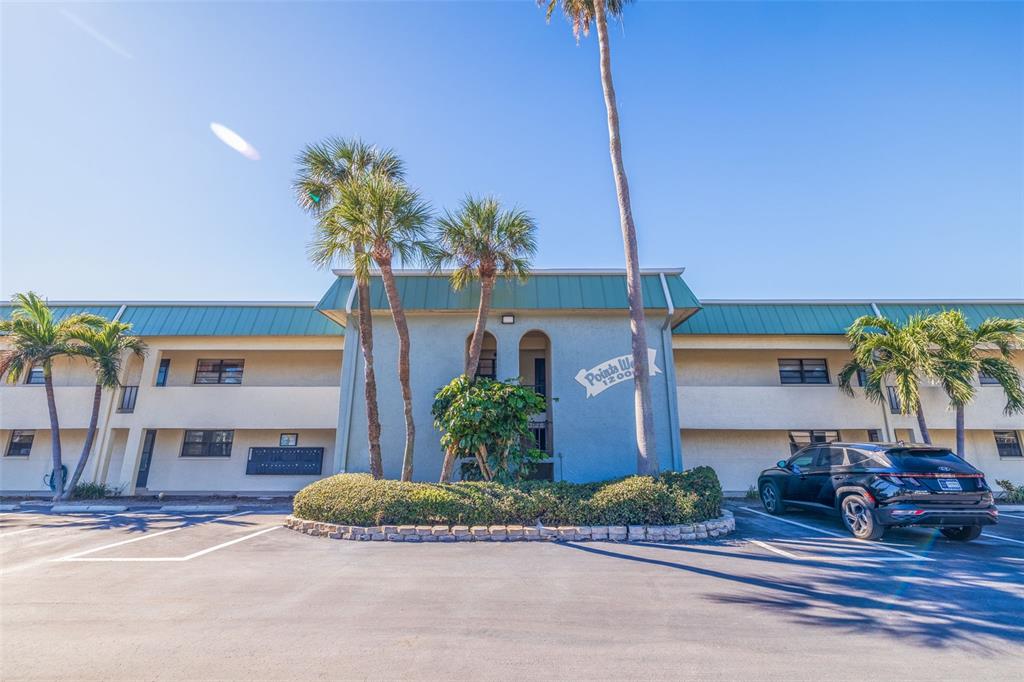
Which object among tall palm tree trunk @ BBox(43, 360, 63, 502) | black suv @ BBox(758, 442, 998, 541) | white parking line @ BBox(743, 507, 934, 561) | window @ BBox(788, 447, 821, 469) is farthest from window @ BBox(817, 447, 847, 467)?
tall palm tree trunk @ BBox(43, 360, 63, 502)

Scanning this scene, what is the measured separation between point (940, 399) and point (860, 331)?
4267 millimetres

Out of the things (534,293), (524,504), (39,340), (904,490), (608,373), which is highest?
(534,293)

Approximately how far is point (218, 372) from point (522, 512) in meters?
14.6

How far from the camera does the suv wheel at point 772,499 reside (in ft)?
33.8

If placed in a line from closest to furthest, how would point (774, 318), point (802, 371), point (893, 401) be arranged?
point (893, 401) → point (774, 318) → point (802, 371)

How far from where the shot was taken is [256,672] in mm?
3305

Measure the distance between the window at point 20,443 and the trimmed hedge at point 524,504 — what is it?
15249 mm

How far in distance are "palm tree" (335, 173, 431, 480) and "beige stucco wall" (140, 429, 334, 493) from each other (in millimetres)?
7158

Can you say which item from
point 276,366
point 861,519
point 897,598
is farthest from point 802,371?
point 276,366

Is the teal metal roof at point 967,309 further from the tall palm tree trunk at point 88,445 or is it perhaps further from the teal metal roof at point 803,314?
the tall palm tree trunk at point 88,445

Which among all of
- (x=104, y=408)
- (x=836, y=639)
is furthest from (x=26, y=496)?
(x=836, y=639)

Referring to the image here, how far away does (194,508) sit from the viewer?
12062 millimetres

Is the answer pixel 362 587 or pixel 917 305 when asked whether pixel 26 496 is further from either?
pixel 917 305

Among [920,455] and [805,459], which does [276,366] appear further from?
[920,455]
